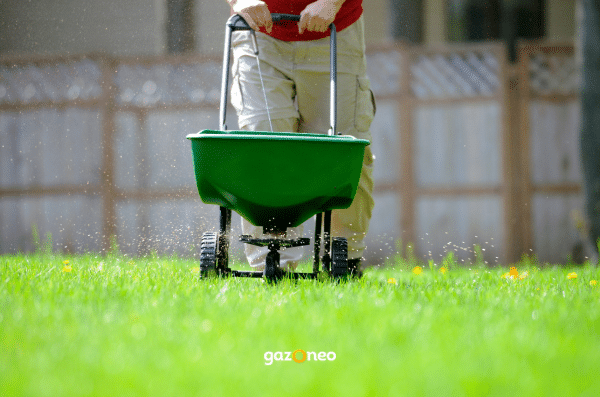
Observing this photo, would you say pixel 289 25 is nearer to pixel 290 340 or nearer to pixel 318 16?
pixel 318 16

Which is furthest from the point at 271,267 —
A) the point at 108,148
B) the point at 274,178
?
the point at 108,148

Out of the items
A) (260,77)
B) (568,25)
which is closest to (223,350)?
(260,77)

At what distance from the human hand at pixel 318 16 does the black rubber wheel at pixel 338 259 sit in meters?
0.79

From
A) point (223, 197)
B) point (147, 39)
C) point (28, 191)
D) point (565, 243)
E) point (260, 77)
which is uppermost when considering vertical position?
point (147, 39)

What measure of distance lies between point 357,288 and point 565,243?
383 centimetres

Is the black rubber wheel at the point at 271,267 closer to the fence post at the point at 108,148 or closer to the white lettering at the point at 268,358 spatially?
the white lettering at the point at 268,358

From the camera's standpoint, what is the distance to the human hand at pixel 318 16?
2.22 m

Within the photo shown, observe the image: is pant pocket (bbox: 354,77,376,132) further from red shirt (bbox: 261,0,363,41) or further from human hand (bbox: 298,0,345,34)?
human hand (bbox: 298,0,345,34)

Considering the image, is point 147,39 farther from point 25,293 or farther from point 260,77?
point 25,293

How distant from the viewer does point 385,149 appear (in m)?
5.10

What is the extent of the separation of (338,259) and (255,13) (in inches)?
37.0

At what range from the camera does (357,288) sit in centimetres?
202

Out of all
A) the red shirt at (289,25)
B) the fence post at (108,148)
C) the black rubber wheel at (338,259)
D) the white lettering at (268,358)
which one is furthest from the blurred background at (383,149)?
the white lettering at (268,358)

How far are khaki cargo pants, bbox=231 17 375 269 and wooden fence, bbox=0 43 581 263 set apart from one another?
2.45 m
